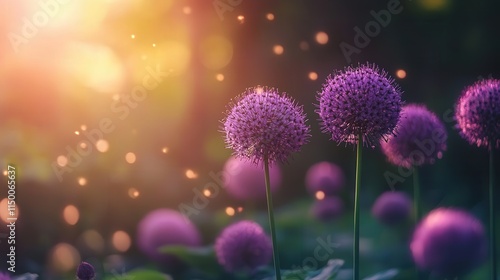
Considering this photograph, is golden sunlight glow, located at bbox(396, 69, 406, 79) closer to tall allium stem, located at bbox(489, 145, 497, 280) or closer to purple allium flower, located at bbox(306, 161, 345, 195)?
purple allium flower, located at bbox(306, 161, 345, 195)

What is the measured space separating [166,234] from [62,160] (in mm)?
461

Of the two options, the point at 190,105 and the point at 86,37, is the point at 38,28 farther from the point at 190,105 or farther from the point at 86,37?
the point at 190,105

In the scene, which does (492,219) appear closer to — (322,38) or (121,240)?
(322,38)

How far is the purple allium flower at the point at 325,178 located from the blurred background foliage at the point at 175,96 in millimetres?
24

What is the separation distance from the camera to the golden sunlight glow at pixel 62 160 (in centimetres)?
223

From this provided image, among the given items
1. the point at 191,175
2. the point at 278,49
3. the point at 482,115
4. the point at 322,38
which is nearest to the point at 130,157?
the point at 191,175

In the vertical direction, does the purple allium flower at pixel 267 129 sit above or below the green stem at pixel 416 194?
below

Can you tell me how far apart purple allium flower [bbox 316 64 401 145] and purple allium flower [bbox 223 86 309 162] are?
2.5 inches

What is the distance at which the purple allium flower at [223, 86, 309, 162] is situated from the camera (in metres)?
1.44

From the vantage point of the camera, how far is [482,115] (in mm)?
1552

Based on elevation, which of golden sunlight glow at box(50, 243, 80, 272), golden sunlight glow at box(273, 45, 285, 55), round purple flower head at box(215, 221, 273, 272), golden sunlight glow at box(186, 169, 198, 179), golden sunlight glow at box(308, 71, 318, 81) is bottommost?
golden sunlight glow at box(50, 243, 80, 272)


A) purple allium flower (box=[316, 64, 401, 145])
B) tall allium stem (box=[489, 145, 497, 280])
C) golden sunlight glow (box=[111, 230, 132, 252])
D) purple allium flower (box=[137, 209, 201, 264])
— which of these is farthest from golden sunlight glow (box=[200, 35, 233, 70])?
tall allium stem (box=[489, 145, 497, 280])

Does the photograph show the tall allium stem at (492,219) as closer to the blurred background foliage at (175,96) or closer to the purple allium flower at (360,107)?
the purple allium flower at (360,107)

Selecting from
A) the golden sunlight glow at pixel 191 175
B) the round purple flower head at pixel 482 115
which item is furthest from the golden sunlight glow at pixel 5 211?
the round purple flower head at pixel 482 115
